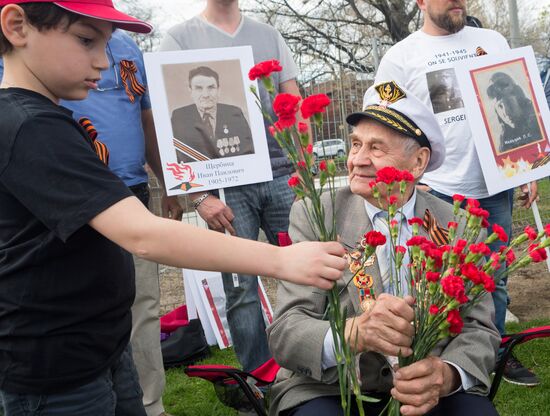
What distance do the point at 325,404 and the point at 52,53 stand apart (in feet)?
4.35

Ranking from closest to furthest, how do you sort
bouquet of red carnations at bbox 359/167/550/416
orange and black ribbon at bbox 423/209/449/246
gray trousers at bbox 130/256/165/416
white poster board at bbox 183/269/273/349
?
1. bouquet of red carnations at bbox 359/167/550/416
2. orange and black ribbon at bbox 423/209/449/246
3. gray trousers at bbox 130/256/165/416
4. white poster board at bbox 183/269/273/349

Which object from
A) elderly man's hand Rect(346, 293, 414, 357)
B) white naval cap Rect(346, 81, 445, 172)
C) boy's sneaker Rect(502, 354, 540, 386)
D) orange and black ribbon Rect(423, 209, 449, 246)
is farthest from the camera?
boy's sneaker Rect(502, 354, 540, 386)

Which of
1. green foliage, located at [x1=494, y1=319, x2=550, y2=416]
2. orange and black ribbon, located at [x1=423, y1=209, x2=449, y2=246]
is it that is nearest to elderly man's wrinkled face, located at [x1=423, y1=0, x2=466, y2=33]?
orange and black ribbon, located at [x1=423, y1=209, x2=449, y2=246]

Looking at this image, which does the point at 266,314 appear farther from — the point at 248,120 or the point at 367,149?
the point at 367,149

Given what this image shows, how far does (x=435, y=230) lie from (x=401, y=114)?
0.46 metres

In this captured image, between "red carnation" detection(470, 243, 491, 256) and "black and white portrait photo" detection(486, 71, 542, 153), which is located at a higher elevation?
"black and white portrait photo" detection(486, 71, 542, 153)

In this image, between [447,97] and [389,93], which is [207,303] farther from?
[389,93]

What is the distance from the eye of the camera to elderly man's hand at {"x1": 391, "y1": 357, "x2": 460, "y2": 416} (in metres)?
1.65

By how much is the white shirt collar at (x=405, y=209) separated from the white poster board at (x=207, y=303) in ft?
8.72

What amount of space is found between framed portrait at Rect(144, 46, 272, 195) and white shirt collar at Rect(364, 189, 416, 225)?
3.72 ft

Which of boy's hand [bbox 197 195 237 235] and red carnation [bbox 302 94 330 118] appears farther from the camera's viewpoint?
boy's hand [bbox 197 195 237 235]

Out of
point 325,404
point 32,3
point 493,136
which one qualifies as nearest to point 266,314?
point 493,136

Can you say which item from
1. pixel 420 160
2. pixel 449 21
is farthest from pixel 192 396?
pixel 449 21

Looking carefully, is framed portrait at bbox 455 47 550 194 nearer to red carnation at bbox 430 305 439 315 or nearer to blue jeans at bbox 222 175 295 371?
blue jeans at bbox 222 175 295 371
